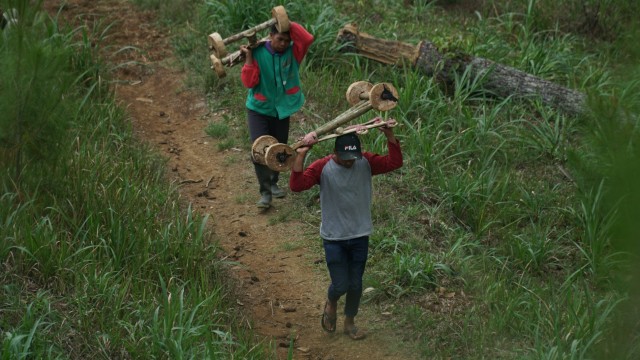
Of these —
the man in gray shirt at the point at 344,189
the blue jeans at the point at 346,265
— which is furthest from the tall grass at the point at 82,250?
the man in gray shirt at the point at 344,189

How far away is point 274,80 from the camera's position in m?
7.20

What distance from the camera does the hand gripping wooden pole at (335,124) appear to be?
18.4 feet

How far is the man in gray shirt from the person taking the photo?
5730 mm

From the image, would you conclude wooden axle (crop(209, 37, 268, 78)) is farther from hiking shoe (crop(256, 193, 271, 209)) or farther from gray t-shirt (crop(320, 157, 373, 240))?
gray t-shirt (crop(320, 157, 373, 240))

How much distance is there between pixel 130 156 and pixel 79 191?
4.15 ft

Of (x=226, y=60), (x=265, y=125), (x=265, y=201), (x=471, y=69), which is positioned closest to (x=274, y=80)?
(x=265, y=125)

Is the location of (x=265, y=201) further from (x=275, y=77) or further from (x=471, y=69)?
(x=471, y=69)

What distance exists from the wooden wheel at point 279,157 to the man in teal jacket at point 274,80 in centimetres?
156

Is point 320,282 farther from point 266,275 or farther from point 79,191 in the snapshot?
point 79,191

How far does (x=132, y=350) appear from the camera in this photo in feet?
17.2

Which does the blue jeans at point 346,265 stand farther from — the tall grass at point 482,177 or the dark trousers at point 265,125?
the dark trousers at point 265,125

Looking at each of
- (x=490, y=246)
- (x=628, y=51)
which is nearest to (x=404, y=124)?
(x=490, y=246)

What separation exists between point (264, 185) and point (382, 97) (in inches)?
82.1

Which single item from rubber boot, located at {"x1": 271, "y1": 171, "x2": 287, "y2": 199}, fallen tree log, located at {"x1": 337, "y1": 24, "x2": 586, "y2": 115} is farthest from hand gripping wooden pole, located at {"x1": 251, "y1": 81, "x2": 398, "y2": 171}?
fallen tree log, located at {"x1": 337, "y1": 24, "x2": 586, "y2": 115}
